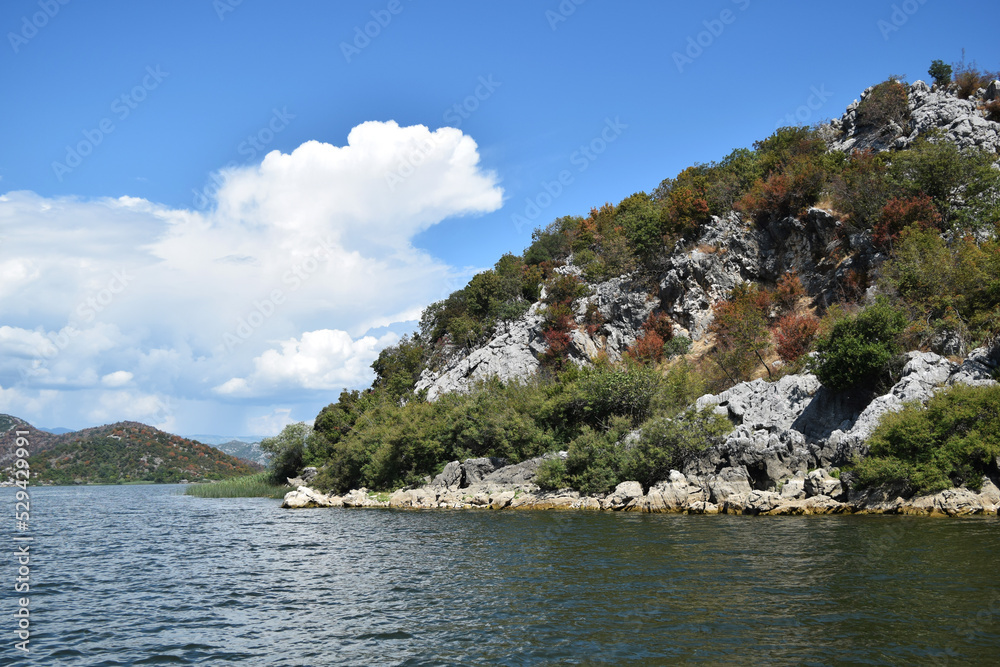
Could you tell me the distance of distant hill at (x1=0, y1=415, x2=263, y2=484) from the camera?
13388 cm

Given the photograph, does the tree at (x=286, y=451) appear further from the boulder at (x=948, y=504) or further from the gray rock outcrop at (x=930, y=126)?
the gray rock outcrop at (x=930, y=126)

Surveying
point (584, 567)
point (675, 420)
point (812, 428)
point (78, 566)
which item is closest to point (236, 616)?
point (584, 567)

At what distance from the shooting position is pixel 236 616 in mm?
16578

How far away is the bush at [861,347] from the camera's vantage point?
3559 cm

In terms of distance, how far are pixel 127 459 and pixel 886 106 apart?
17075 centimetres

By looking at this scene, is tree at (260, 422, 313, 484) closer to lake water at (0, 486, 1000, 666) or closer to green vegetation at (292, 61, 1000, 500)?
green vegetation at (292, 61, 1000, 500)

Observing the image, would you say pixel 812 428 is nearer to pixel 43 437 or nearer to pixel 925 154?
pixel 925 154

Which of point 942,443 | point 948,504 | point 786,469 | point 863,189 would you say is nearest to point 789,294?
point 863,189

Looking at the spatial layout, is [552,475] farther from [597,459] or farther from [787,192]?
[787,192]

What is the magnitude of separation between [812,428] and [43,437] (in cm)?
19007

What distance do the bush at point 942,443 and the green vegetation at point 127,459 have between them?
458 feet

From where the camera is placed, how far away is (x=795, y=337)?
50156mm

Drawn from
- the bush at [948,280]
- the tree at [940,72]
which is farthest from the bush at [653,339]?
the tree at [940,72]

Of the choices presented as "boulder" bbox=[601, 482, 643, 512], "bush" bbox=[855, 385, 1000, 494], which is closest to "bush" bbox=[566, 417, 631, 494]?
"boulder" bbox=[601, 482, 643, 512]
